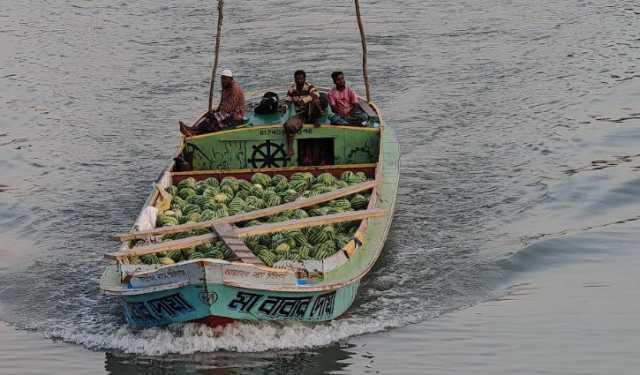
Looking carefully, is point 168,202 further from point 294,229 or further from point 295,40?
point 295,40

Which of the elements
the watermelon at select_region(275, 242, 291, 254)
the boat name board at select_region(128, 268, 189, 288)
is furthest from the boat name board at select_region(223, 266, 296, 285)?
the watermelon at select_region(275, 242, 291, 254)

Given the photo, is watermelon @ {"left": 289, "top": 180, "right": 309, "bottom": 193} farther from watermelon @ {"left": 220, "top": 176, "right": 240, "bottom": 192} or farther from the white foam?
the white foam

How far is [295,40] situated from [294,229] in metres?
13.0

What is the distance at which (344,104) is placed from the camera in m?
15.7

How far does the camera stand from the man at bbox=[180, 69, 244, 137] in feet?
50.2

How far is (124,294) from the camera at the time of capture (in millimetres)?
10125

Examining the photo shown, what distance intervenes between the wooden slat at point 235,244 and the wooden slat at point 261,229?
0.24 feet

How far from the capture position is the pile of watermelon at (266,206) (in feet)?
36.2

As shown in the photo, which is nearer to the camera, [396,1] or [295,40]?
[295,40]

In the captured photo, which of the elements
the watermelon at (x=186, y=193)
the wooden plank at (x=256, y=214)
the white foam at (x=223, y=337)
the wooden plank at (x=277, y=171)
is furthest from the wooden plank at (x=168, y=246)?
the wooden plank at (x=277, y=171)

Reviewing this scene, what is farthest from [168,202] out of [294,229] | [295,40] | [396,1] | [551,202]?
[396,1]

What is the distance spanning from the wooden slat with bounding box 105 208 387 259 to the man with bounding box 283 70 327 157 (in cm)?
322

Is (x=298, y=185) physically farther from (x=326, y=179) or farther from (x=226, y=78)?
(x=226, y=78)

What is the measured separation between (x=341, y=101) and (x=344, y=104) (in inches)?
2.5
